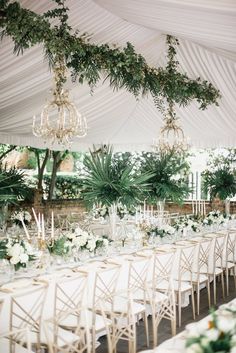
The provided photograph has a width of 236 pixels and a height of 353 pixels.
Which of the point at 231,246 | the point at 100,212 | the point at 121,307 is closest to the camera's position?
the point at 121,307

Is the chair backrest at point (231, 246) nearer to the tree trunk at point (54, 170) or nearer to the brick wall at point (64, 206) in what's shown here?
the brick wall at point (64, 206)

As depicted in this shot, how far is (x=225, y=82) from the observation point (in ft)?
25.9

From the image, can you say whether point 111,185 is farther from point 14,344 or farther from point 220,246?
point 14,344

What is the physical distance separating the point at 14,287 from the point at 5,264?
1.38 ft

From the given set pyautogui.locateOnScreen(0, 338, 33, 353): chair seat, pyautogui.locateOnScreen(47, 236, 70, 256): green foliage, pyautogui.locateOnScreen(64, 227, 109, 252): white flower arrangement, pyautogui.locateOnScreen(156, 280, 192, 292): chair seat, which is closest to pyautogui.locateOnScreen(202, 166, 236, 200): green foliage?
pyautogui.locateOnScreen(156, 280, 192, 292): chair seat

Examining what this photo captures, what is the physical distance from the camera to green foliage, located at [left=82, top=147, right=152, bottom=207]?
20.1 ft

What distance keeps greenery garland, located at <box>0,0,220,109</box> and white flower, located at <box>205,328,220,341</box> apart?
356 cm

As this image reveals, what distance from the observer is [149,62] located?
26.8 ft

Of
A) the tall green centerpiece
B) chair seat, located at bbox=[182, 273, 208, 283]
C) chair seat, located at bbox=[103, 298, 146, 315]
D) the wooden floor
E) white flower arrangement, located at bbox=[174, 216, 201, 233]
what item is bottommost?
the wooden floor

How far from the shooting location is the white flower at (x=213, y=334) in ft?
Answer: 6.79

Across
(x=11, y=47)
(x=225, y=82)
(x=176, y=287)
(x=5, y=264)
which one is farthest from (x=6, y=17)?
(x=225, y=82)

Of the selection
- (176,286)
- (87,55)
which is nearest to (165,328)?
(176,286)

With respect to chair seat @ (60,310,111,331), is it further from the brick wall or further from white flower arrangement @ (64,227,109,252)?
the brick wall

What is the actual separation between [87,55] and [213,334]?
4031 millimetres
